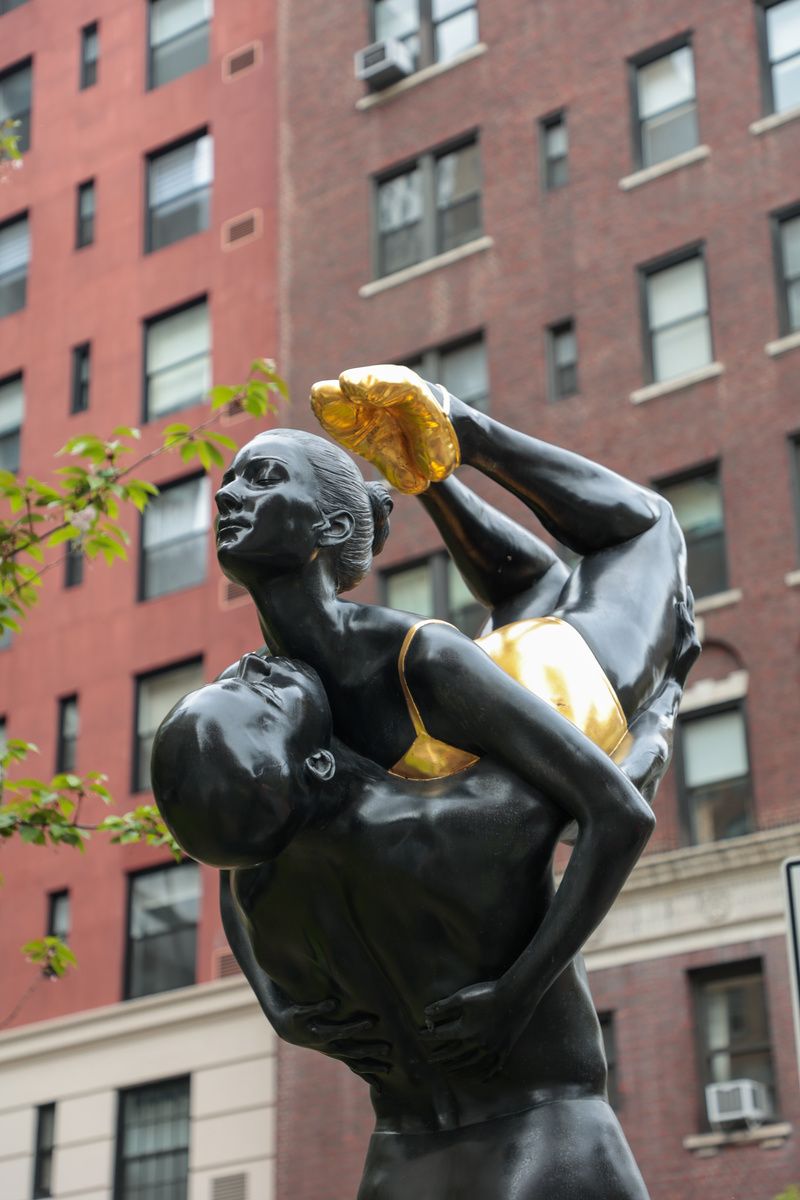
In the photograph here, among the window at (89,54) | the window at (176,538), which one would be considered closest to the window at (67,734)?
the window at (176,538)

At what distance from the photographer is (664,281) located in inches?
1017

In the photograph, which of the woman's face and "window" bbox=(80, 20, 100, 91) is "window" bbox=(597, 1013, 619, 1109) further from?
the woman's face

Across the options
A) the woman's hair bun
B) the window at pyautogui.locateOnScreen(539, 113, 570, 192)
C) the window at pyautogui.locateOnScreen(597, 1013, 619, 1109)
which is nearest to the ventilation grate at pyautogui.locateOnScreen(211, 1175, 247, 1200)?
the window at pyautogui.locateOnScreen(597, 1013, 619, 1109)

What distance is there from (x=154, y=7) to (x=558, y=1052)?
3381cm

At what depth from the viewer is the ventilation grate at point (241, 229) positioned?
31.3 m

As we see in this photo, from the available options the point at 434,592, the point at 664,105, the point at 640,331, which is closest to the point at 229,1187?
the point at 434,592

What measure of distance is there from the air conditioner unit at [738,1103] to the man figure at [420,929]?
19662 millimetres

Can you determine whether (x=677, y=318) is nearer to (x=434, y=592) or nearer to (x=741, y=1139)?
(x=434, y=592)

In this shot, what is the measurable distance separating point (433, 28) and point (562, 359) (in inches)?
252

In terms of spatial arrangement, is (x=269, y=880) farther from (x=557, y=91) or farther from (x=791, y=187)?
(x=557, y=91)

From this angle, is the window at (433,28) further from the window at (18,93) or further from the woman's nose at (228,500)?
the woman's nose at (228,500)

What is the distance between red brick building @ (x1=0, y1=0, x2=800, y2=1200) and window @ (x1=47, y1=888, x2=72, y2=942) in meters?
0.12

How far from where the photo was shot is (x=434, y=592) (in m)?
26.8

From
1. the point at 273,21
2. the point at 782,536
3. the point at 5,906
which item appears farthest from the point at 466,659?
the point at 273,21
